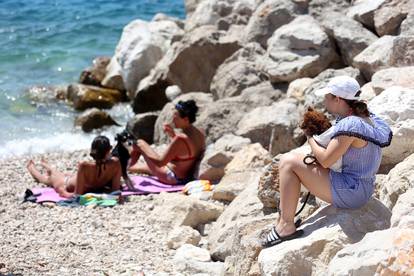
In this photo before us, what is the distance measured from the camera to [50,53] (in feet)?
67.7

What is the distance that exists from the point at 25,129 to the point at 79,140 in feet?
4.67

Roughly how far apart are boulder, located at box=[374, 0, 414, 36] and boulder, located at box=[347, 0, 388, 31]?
9.7 inches

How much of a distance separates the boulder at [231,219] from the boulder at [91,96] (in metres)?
9.19

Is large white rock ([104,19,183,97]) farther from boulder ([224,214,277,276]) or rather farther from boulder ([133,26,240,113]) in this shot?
boulder ([224,214,277,276])

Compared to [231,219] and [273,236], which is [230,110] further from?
[273,236]

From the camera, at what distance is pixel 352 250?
15.5 ft

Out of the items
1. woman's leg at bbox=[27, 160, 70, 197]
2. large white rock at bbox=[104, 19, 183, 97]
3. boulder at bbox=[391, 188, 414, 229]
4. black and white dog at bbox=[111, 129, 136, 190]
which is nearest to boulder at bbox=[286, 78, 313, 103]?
black and white dog at bbox=[111, 129, 136, 190]

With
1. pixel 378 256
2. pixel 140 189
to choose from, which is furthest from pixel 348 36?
pixel 378 256

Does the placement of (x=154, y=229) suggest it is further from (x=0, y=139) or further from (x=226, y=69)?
(x=0, y=139)

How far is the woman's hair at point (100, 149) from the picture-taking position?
9.19 metres

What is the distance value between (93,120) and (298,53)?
16.4 ft

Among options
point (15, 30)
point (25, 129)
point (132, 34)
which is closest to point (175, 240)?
point (25, 129)

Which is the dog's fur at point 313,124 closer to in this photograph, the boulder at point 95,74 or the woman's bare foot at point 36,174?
the woman's bare foot at point 36,174

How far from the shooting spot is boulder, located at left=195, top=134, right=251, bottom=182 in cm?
949
